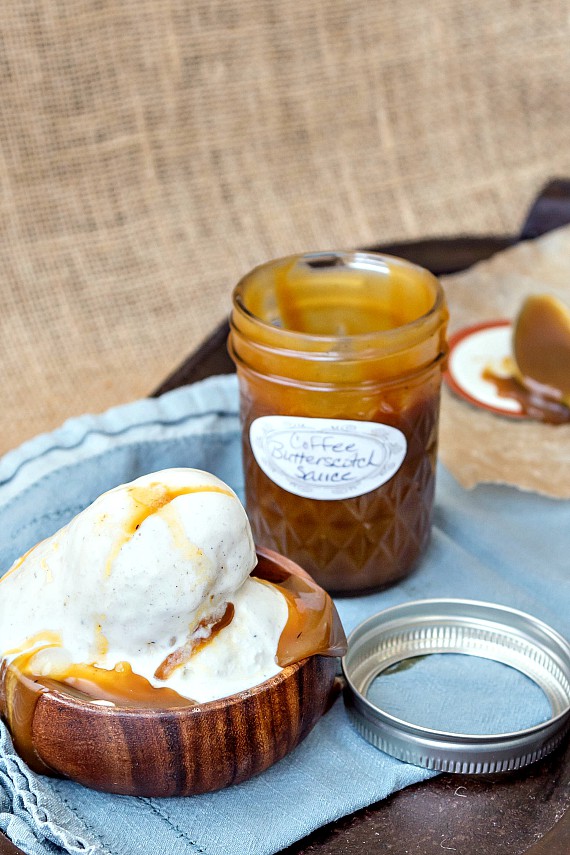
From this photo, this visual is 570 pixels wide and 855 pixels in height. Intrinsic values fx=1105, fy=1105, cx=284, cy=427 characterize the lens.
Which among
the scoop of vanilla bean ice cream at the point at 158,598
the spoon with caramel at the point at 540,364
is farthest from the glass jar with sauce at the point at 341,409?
the spoon with caramel at the point at 540,364

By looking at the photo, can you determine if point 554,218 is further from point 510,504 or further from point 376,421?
point 376,421

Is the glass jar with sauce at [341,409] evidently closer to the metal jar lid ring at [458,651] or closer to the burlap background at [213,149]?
the metal jar lid ring at [458,651]

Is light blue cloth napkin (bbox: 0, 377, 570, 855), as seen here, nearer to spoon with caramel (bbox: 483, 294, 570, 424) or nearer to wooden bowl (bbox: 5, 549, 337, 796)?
wooden bowl (bbox: 5, 549, 337, 796)

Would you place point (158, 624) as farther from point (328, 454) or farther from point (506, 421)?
point (506, 421)

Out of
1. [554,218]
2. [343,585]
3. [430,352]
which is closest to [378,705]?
[343,585]

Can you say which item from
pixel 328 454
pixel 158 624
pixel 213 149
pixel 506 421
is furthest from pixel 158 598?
pixel 213 149

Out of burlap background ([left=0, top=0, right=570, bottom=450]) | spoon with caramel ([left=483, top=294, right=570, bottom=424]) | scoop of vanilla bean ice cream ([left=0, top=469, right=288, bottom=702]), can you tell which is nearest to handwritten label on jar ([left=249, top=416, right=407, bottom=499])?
scoop of vanilla bean ice cream ([left=0, top=469, right=288, bottom=702])
